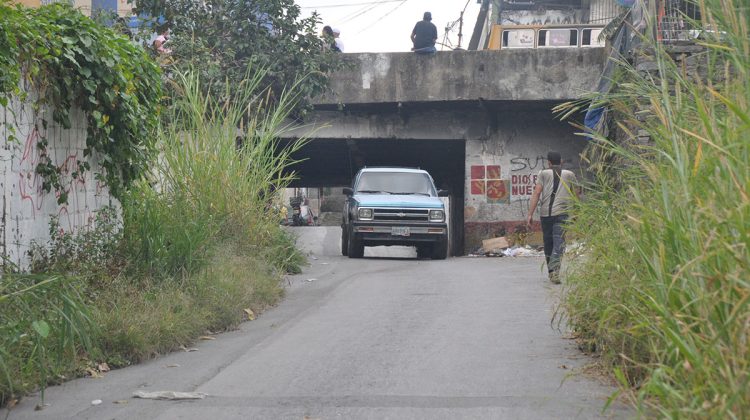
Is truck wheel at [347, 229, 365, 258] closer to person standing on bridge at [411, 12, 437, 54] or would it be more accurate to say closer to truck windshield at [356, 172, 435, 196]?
truck windshield at [356, 172, 435, 196]

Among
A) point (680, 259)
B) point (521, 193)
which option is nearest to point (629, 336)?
point (680, 259)

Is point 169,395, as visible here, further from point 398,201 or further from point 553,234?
point 398,201

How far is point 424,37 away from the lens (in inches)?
924

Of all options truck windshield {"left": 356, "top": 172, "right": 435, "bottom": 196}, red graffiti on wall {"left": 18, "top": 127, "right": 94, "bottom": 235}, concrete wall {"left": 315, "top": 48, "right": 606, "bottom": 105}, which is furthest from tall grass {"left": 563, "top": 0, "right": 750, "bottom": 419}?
concrete wall {"left": 315, "top": 48, "right": 606, "bottom": 105}

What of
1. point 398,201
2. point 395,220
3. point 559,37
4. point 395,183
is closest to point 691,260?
point 395,220

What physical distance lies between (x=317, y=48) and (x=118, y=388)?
48.2 ft

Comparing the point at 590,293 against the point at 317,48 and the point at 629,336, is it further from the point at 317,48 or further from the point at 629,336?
the point at 317,48

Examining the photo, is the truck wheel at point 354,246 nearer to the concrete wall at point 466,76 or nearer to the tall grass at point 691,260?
the concrete wall at point 466,76

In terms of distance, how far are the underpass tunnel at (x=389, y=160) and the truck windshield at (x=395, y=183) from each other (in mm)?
4832

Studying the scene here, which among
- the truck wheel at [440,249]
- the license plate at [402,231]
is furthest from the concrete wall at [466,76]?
the license plate at [402,231]

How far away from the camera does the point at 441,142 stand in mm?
25984

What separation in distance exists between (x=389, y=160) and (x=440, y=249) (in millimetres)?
9946

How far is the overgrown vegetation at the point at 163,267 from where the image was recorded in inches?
263

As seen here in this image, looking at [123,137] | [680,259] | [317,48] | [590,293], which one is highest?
[317,48]
